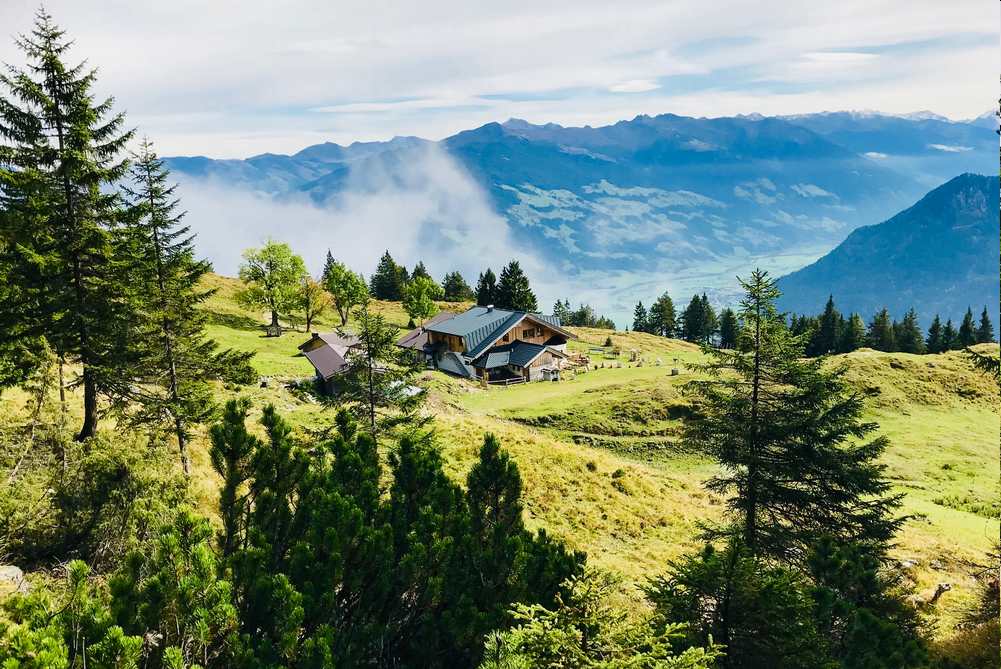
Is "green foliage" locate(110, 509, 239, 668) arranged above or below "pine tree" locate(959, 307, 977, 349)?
above

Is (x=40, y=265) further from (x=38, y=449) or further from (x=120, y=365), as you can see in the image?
(x=38, y=449)

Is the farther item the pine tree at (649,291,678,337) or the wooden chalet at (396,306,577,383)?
the pine tree at (649,291,678,337)

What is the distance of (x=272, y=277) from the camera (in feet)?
239

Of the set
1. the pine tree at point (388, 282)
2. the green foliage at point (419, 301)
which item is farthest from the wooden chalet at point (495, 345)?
the pine tree at point (388, 282)

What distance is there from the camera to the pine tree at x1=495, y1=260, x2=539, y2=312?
299 feet

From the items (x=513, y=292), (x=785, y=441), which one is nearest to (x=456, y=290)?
(x=513, y=292)

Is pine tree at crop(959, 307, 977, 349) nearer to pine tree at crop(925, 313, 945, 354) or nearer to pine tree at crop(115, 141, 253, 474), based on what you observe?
pine tree at crop(925, 313, 945, 354)

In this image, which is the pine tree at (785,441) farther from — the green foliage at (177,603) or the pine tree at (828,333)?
the pine tree at (828,333)

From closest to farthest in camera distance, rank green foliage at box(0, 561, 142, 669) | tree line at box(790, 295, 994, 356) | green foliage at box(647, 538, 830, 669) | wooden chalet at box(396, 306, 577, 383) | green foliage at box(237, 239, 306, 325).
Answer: green foliage at box(0, 561, 142, 669), green foliage at box(647, 538, 830, 669), wooden chalet at box(396, 306, 577, 383), green foliage at box(237, 239, 306, 325), tree line at box(790, 295, 994, 356)

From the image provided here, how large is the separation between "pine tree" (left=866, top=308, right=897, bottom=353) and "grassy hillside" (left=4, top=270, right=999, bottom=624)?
44.5 metres

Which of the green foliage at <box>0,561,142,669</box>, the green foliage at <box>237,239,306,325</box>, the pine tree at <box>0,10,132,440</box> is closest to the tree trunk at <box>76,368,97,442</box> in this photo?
the pine tree at <box>0,10,132,440</box>

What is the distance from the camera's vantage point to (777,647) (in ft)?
26.9

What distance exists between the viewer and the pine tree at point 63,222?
56.0ft

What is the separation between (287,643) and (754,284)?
15.0 m
